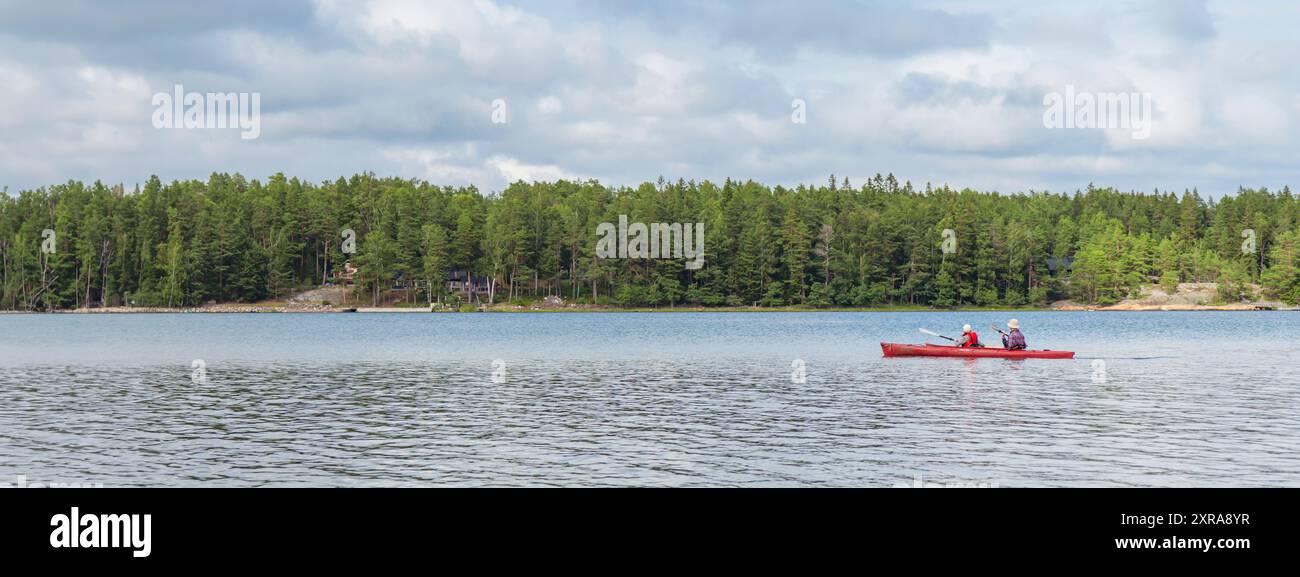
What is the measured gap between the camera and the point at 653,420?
33812 mm

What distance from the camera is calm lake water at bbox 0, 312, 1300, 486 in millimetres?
24438

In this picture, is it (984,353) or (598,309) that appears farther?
(598,309)

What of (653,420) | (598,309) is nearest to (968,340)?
(653,420)

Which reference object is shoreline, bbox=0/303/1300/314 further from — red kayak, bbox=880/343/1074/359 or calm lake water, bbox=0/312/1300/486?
red kayak, bbox=880/343/1074/359

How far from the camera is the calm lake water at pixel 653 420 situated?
24438mm
